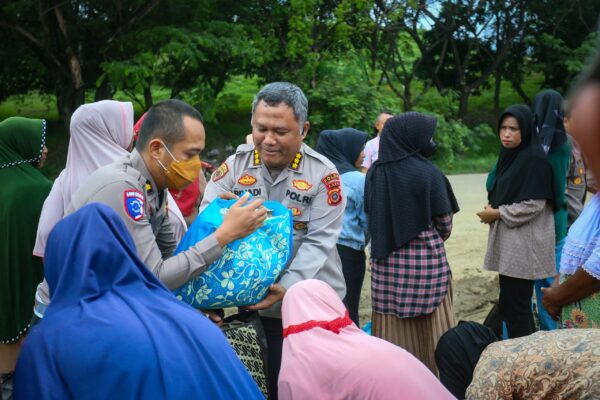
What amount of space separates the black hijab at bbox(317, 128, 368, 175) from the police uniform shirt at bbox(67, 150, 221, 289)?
2604mm

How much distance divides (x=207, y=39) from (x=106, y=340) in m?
10.6

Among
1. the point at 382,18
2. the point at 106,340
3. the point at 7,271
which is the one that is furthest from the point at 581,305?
the point at 382,18

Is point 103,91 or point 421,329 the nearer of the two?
point 421,329

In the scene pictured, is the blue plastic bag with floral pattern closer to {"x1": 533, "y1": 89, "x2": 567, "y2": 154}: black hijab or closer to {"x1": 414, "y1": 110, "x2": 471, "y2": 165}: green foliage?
{"x1": 533, "y1": 89, "x2": 567, "y2": 154}: black hijab

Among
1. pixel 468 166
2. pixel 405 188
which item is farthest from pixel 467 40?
pixel 405 188

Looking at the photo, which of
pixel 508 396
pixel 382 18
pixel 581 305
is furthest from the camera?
pixel 382 18

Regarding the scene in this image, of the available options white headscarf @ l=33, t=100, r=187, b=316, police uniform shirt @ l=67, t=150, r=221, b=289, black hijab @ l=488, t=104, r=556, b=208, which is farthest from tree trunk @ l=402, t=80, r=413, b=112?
police uniform shirt @ l=67, t=150, r=221, b=289

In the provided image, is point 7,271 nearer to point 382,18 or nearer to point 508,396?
point 508,396

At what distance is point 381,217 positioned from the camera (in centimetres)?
420

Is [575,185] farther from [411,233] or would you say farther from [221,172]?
[221,172]

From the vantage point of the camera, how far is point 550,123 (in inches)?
186

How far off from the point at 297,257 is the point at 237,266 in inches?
19.4

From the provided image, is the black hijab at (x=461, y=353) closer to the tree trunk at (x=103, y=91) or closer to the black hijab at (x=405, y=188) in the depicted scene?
the black hijab at (x=405, y=188)

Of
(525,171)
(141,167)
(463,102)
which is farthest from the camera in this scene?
(463,102)
